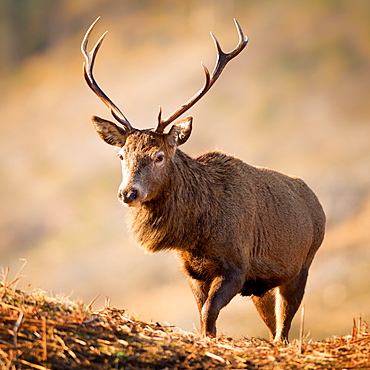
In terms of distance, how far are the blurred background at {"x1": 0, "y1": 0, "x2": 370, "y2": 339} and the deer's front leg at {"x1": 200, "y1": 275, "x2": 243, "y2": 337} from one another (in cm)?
2318

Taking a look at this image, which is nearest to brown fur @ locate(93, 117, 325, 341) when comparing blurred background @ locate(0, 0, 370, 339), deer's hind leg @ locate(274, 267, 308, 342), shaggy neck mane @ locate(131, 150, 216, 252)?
shaggy neck mane @ locate(131, 150, 216, 252)

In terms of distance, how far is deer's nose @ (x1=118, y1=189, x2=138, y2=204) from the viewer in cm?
941

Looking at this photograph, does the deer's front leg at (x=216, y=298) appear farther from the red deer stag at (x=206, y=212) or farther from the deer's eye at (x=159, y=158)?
the deer's eye at (x=159, y=158)

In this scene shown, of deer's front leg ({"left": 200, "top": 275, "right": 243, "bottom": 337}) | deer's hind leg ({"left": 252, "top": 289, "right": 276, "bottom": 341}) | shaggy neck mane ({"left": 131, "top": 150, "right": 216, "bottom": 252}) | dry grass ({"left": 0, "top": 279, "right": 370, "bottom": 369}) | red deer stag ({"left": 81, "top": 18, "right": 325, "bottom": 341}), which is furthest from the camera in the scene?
deer's hind leg ({"left": 252, "top": 289, "right": 276, "bottom": 341})

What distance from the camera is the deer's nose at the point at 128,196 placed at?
9414 mm

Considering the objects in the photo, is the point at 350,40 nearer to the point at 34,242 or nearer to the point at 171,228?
the point at 34,242

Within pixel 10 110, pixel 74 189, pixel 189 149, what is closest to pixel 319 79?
pixel 189 149

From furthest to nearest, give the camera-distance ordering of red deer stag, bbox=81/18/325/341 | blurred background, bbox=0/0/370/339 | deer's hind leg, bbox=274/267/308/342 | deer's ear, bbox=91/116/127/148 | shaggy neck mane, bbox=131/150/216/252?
1. blurred background, bbox=0/0/370/339
2. deer's hind leg, bbox=274/267/308/342
3. deer's ear, bbox=91/116/127/148
4. shaggy neck mane, bbox=131/150/216/252
5. red deer stag, bbox=81/18/325/341

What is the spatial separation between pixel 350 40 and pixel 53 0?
1937 inches

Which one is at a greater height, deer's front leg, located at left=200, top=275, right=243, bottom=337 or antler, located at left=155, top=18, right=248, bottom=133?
antler, located at left=155, top=18, right=248, bottom=133

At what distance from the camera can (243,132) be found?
74375 mm

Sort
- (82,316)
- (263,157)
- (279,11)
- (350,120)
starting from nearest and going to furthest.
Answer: (82,316)
(263,157)
(350,120)
(279,11)

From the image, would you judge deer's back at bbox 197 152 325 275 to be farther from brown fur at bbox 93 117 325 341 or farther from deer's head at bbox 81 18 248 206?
deer's head at bbox 81 18 248 206

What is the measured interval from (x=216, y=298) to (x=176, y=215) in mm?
1205
